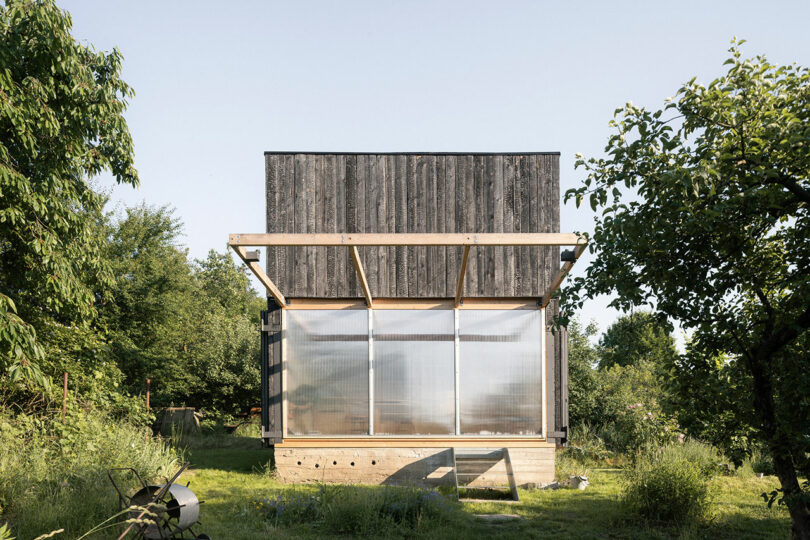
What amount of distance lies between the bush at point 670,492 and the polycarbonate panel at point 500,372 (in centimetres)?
282

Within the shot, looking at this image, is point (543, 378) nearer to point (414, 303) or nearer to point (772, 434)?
point (414, 303)

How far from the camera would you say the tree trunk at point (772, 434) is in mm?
5094

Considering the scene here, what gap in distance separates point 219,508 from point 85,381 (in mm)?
4132

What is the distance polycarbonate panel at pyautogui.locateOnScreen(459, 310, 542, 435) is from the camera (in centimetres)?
1006

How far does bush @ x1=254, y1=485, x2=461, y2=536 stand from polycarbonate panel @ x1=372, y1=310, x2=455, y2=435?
2.33m

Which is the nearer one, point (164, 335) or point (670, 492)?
point (670, 492)

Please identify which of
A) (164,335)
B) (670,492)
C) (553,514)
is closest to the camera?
(670,492)

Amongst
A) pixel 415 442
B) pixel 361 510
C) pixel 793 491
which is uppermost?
pixel 793 491

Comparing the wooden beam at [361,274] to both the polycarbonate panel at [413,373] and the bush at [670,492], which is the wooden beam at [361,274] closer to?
the polycarbonate panel at [413,373]

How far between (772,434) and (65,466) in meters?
7.93

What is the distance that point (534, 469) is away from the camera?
388 inches

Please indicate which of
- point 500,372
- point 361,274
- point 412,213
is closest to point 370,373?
point 361,274

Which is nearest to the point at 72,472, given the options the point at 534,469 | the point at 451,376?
the point at 451,376

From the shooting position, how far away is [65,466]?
7902 mm
